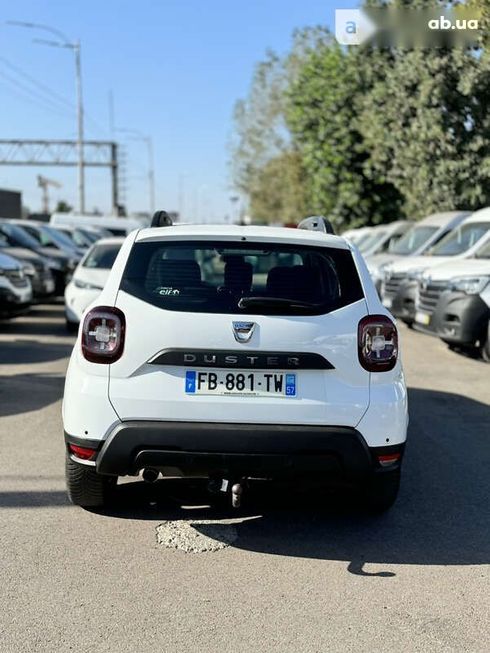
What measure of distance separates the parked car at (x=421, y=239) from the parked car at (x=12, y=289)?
666cm

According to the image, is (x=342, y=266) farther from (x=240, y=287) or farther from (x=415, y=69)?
(x=415, y=69)

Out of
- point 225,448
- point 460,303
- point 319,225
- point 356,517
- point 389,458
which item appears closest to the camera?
point 225,448

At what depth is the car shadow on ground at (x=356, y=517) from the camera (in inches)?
165

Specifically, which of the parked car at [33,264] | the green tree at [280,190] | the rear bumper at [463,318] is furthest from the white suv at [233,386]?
the green tree at [280,190]

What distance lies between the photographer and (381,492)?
4.50m

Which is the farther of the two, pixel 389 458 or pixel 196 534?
pixel 196 534

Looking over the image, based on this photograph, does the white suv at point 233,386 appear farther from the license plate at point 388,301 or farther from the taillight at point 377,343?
the license plate at point 388,301

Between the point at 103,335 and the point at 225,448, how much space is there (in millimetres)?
851

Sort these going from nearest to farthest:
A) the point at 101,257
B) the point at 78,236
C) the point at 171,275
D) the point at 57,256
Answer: the point at 171,275, the point at 101,257, the point at 57,256, the point at 78,236

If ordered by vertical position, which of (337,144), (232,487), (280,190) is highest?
(337,144)

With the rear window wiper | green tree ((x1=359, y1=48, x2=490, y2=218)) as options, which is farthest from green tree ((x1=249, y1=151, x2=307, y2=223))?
the rear window wiper

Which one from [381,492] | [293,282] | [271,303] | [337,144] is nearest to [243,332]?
[271,303]

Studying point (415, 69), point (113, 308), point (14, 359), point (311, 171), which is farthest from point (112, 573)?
point (311, 171)

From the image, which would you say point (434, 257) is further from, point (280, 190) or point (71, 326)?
point (280, 190)
